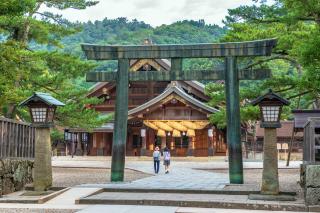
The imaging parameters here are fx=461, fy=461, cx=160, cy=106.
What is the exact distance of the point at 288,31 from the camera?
2039cm

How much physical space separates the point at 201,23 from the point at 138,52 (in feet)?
390

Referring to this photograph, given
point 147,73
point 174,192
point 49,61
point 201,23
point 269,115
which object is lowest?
point 174,192

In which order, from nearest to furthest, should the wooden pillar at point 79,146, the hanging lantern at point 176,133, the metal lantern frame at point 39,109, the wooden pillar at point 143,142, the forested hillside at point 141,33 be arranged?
the metal lantern frame at point 39,109, the hanging lantern at point 176,133, the wooden pillar at point 143,142, the wooden pillar at point 79,146, the forested hillside at point 141,33

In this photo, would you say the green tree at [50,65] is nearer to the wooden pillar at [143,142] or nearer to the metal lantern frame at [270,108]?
the metal lantern frame at [270,108]

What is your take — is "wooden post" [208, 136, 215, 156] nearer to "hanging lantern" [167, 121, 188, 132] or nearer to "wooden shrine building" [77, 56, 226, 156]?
"wooden shrine building" [77, 56, 226, 156]

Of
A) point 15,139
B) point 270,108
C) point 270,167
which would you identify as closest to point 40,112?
point 15,139

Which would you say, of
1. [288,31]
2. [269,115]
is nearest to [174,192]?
[269,115]

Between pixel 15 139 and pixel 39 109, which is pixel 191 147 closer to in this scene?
pixel 15 139

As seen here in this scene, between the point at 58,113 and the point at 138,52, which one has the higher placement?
the point at 138,52

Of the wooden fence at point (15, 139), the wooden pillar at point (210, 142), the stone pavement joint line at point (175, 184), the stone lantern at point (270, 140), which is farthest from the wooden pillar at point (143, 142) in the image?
the stone lantern at point (270, 140)

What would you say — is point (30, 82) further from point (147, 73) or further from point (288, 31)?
point (288, 31)

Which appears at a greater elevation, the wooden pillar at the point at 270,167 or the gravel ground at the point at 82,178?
the wooden pillar at the point at 270,167

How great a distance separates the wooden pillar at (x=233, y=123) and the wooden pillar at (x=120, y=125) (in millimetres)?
3779

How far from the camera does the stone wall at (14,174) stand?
14.3 m
